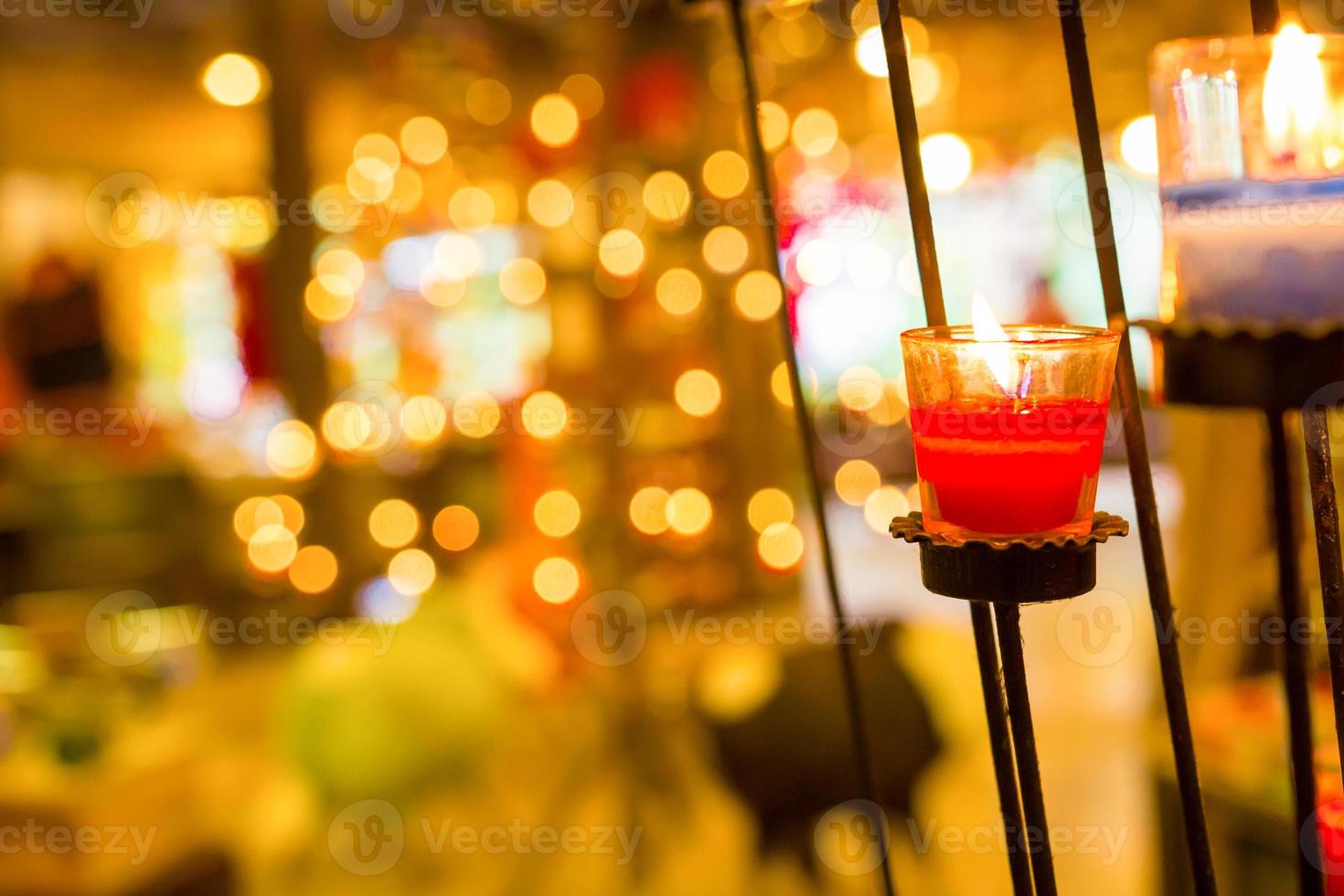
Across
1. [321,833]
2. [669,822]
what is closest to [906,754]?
[669,822]

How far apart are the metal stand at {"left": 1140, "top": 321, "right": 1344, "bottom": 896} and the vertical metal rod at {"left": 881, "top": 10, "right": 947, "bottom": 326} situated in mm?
109

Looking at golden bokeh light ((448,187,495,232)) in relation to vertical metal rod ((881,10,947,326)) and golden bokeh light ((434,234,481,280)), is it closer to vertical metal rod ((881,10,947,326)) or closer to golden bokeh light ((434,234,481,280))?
golden bokeh light ((434,234,481,280))

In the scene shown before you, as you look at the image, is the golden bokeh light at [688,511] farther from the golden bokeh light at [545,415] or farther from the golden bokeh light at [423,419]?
the golden bokeh light at [423,419]

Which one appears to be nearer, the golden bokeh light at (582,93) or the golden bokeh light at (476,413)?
the golden bokeh light at (582,93)

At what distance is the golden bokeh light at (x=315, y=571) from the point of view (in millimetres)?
4926

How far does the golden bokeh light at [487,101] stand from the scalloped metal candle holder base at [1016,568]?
5.10 meters

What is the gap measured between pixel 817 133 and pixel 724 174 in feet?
6.29

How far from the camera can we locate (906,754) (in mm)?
2482

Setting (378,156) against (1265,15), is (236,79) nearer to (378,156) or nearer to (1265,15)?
(378,156)

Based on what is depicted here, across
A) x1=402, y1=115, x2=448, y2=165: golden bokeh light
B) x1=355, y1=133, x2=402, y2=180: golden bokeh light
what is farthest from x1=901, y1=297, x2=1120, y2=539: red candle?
x1=402, y1=115, x2=448, y2=165: golden bokeh light

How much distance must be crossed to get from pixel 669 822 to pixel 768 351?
2.57 m

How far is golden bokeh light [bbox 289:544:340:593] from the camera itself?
16.2 feet

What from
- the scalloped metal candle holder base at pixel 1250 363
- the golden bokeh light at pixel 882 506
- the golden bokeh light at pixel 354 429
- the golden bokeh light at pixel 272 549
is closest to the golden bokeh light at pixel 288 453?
the golden bokeh light at pixel 354 429

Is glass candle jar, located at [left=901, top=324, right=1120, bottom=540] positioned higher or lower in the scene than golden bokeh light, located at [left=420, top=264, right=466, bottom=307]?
lower
